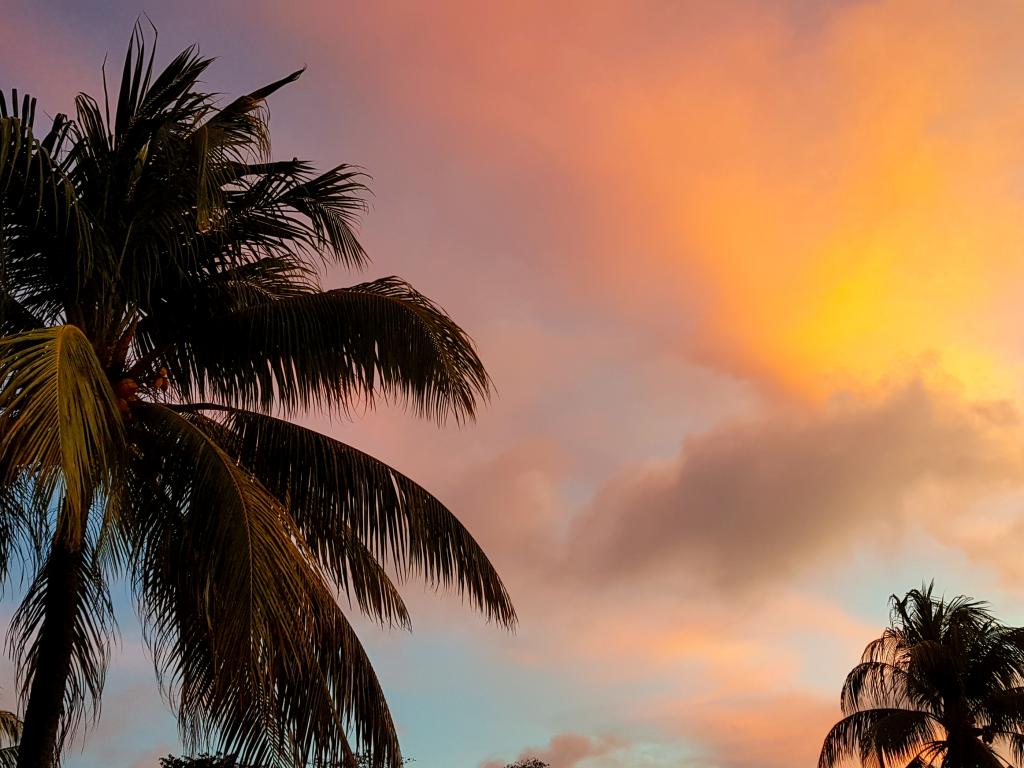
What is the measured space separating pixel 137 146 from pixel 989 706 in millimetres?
23755

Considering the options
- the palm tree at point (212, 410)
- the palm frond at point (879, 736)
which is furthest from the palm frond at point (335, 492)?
the palm frond at point (879, 736)

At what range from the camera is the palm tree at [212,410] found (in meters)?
8.11

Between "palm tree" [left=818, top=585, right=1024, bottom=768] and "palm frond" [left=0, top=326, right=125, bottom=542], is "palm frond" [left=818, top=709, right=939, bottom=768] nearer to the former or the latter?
"palm tree" [left=818, top=585, right=1024, bottom=768]

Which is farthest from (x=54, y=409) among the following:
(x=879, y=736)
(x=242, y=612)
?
(x=879, y=736)

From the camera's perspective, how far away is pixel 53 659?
8.35m

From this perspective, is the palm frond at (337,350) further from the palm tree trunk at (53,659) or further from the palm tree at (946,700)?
the palm tree at (946,700)

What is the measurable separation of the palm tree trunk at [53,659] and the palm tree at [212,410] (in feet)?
0.06

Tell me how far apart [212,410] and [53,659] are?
106 inches

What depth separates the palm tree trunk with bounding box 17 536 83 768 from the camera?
26.4ft

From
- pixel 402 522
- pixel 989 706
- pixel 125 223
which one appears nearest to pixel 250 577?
pixel 402 522

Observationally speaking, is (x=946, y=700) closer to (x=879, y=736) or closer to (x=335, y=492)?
(x=879, y=736)

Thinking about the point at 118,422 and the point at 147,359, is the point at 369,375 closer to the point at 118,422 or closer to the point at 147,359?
the point at 147,359

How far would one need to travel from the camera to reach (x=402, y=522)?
10117mm

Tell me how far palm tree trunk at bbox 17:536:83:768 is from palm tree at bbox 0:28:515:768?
2 centimetres
